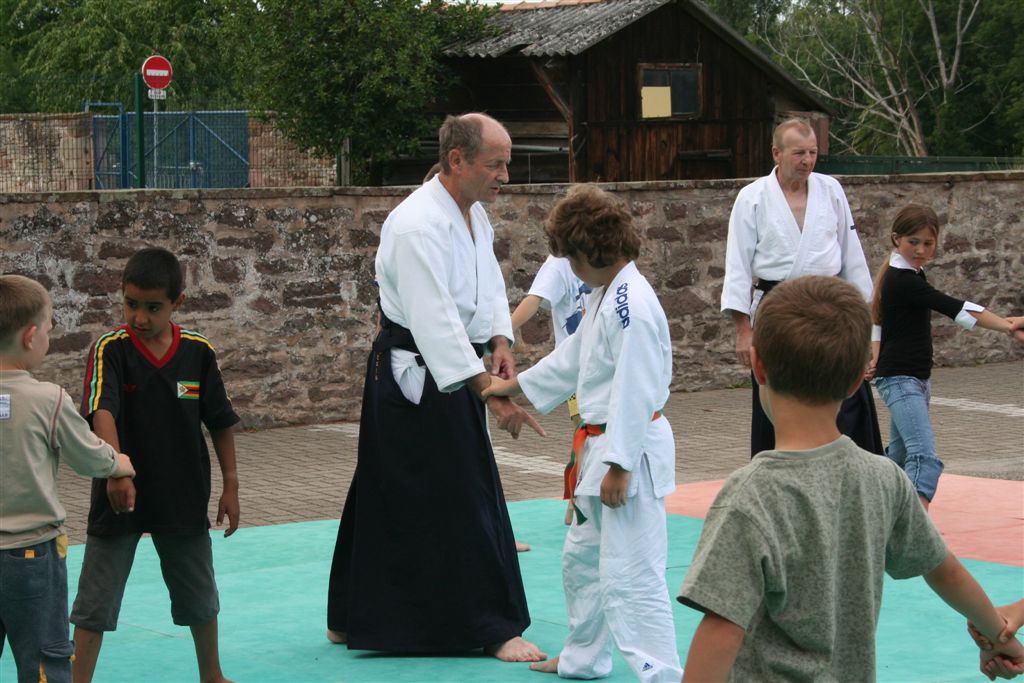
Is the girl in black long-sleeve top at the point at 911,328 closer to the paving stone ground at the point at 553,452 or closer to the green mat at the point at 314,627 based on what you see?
the green mat at the point at 314,627

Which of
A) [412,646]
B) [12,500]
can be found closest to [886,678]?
[412,646]

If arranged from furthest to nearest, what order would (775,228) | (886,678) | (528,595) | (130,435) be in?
(775,228), (528,595), (886,678), (130,435)

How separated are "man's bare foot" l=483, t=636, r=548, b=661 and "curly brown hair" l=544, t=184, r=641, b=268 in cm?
144

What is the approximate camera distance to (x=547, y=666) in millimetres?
4910

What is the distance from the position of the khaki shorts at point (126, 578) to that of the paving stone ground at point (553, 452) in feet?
9.50

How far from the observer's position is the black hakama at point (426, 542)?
508cm

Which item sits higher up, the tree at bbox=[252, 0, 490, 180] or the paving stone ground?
the tree at bbox=[252, 0, 490, 180]

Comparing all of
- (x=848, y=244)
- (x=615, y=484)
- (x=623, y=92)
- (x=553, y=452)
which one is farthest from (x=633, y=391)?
(x=623, y=92)

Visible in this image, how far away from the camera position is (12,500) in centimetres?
374

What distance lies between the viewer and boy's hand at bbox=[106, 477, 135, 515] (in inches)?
163

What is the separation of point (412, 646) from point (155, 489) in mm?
1172

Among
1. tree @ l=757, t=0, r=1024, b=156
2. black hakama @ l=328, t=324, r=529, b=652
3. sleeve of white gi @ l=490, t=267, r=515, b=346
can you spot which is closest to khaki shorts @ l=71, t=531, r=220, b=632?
black hakama @ l=328, t=324, r=529, b=652

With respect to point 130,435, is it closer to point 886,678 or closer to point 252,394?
point 886,678

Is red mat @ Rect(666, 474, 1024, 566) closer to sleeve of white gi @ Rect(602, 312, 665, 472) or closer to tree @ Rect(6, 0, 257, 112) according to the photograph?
sleeve of white gi @ Rect(602, 312, 665, 472)
